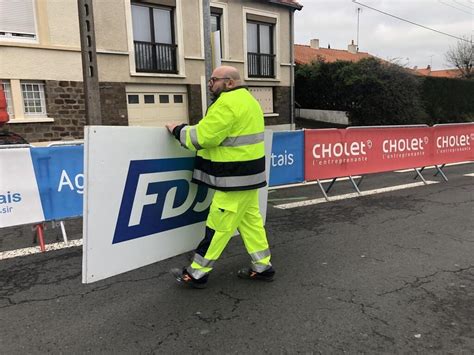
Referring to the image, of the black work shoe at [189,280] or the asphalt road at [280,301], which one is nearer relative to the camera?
the asphalt road at [280,301]

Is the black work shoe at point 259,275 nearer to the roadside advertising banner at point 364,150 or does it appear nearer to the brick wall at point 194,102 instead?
the roadside advertising banner at point 364,150

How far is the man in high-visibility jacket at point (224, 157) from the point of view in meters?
3.44

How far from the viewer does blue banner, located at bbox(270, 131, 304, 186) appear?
7199 mm

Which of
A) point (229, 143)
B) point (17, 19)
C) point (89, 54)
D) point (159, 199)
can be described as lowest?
point (159, 199)

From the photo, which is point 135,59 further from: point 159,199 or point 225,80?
point 159,199

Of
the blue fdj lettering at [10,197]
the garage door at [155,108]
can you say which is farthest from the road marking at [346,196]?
the garage door at [155,108]

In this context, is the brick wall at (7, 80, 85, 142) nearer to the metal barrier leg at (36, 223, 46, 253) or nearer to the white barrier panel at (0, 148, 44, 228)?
the white barrier panel at (0, 148, 44, 228)

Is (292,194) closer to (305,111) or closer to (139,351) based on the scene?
(139,351)

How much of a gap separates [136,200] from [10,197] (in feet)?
8.20

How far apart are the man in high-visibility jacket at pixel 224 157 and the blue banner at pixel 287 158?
341cm

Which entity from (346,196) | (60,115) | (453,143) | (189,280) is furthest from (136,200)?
(60,115)

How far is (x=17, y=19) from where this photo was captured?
1395cm

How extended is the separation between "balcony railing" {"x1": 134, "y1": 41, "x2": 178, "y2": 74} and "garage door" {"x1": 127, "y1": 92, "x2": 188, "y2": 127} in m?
1.04

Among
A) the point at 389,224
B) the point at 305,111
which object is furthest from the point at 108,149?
the point at 305,111
